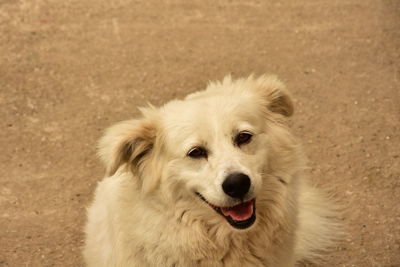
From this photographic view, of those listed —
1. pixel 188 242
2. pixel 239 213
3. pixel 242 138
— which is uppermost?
pixel 242 138

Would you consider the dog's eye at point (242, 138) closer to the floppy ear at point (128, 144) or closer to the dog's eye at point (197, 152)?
the dog's eye at point (197, 152)

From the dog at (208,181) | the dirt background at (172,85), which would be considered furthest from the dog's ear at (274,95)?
the dirt background at (172,85)

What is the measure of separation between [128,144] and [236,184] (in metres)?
0.64

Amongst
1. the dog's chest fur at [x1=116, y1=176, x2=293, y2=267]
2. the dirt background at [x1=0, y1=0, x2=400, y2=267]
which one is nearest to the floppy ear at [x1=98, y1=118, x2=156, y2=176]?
the dog's chest fur at [x1=116, y1=176, x2=293, y2=267]

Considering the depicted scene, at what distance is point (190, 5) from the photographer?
6.09 metres

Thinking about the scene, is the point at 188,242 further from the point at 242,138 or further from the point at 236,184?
the point at 242,138

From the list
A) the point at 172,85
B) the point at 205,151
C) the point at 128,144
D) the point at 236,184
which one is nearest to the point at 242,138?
the point at 205,151

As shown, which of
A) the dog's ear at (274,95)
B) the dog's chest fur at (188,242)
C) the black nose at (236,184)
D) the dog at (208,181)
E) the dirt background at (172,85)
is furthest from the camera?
the dirt background at (172,85)

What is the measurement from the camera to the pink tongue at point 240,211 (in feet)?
9.81

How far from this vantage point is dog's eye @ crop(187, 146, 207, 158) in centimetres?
299

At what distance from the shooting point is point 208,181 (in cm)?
290

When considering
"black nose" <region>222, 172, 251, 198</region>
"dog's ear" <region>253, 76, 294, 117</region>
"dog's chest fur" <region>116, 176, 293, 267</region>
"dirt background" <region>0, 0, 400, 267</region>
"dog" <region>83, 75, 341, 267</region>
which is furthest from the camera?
"dirt background" <region>0, 0, 400, 267</region>

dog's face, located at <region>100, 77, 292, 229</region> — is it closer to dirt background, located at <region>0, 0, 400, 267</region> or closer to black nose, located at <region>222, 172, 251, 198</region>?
black nose, located at <region>222, 172, 251, 198</region>

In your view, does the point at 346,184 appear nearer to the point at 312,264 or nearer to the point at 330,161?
the point at 330,161
